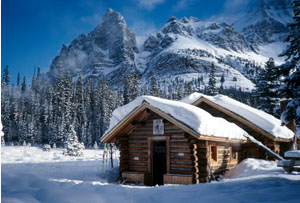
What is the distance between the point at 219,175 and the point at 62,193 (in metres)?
11.0

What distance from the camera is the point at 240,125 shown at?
1733 centimetres

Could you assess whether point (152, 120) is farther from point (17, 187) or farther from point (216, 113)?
point (17, 187)

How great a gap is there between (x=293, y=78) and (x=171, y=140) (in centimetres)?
701

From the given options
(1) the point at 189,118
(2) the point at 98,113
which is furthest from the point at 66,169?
(2) the point at 98,113

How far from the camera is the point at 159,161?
50.7 feet

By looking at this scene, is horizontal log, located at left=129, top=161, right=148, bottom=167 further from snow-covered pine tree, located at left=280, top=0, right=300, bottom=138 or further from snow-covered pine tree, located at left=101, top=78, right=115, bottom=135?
snow-covered pine tree, located at left=101, top=78, right=115, bottom=135

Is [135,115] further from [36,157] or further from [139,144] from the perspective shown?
[36,157]

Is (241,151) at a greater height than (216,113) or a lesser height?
lesser

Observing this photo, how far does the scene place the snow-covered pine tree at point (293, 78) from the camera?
790 centimetres

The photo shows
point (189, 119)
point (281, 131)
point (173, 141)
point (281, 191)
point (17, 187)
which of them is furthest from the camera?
point (281, 131)

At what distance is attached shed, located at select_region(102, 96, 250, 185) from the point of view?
39.8 ft

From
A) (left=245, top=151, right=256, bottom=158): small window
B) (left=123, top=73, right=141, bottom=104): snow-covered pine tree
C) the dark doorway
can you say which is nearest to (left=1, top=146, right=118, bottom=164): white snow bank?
the dark doorway

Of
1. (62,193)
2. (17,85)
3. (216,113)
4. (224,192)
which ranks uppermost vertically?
(17,85)

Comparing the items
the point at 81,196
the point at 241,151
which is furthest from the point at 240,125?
the point at 81,196
